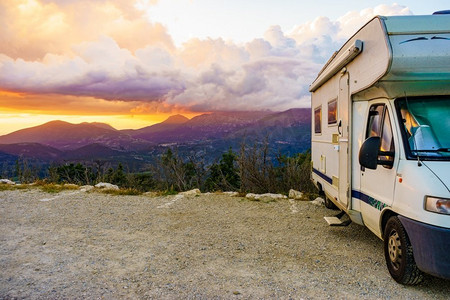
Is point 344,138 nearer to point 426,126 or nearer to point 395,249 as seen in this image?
point 426,126

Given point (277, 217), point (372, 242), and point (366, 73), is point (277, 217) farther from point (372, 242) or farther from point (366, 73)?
point (366, 73)

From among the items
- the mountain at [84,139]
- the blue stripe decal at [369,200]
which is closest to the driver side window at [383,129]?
the blue stripe decal at [369,200]

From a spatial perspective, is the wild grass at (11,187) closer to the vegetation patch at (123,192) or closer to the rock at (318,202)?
the vegetation patch at (123,192)

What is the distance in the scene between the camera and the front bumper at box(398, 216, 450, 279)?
11.9 ft

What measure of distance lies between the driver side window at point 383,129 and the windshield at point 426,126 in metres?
0.21

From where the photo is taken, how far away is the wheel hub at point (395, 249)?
13.9 feet

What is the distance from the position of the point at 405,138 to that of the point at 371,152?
0.40 meters

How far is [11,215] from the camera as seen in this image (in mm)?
8352

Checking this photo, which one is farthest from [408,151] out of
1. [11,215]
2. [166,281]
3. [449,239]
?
[11,215]

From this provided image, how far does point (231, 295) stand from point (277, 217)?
13.1ft

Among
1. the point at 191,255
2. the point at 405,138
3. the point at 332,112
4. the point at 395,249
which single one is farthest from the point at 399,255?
the point at 332,112

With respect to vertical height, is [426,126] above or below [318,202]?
above

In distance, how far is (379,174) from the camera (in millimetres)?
4652

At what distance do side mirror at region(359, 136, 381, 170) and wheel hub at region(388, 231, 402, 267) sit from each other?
87 cm
